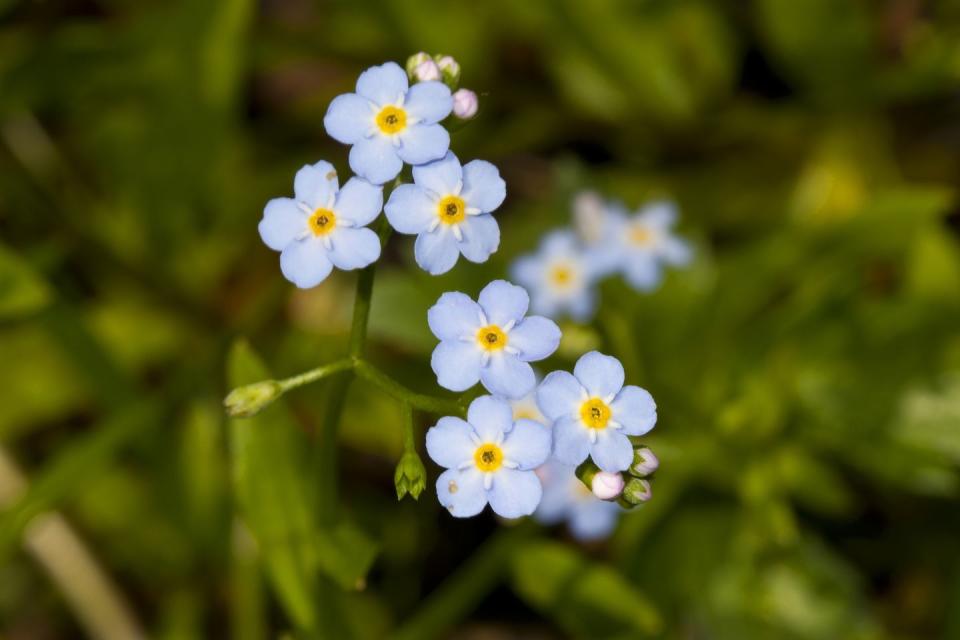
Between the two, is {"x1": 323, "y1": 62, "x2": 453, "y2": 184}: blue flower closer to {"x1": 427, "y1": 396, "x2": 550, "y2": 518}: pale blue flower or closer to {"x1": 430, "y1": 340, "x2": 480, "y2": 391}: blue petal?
{"x1": 430, "y1": 340, "x2": 480, "y2": 391}: blue petal

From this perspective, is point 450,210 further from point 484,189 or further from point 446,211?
point 484,189

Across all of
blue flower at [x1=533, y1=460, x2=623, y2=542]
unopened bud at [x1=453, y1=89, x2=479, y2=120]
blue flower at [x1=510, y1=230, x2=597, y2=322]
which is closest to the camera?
unopened bud at [x1=453, y1=89, x2=479, y2=120]

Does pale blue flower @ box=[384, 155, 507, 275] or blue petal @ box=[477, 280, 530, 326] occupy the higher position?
pale blue flower @ box=[384, 155, 507, 275]

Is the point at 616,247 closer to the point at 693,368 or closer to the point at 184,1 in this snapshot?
the point at 693,368

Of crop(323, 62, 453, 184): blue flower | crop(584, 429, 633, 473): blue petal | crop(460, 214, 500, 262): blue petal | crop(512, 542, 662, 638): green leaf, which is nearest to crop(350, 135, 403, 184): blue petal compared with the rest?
crop(323, 62, 453, 184): blue flower

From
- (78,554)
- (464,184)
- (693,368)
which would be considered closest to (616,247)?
(693,368)

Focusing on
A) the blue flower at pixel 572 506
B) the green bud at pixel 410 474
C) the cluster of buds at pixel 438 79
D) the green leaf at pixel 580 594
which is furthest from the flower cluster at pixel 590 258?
the green bud at pixel 410 474
